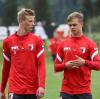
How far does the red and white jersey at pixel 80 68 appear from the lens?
984 centimetres

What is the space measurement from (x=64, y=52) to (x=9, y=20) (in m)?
51.7

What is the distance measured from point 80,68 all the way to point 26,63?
2.67 feet

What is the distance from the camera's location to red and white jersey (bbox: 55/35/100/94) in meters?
9.84

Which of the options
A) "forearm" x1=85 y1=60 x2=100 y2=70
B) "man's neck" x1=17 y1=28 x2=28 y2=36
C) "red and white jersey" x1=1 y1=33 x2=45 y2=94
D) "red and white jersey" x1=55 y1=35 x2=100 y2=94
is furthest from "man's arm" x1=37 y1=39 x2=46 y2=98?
"forearm" x1=85 y1=60 x2=100 y2=70

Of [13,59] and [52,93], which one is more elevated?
[13,59]

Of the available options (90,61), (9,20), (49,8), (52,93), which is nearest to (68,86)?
(90,61)

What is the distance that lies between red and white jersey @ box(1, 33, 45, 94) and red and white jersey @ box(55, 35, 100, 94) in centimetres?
41

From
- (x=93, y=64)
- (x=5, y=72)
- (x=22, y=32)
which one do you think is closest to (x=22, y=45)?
(x=22, y=32)

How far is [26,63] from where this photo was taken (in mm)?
9664

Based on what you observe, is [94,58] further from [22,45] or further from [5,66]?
[5,66]

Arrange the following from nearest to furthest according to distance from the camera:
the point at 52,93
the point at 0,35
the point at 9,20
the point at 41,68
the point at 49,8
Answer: the point at 41,68
the point at 52,93
the point at 0,35
the point at 9,20
the point at 49,8

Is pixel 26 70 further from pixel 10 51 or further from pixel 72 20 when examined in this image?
pixel 72 20

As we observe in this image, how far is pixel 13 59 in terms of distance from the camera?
9.79 metres

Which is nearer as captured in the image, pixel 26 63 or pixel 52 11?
pixel 26 63
